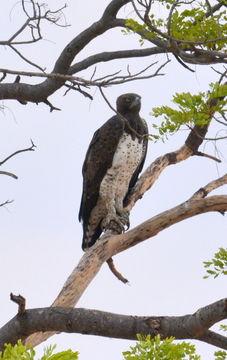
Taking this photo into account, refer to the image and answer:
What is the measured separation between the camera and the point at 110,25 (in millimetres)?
6926

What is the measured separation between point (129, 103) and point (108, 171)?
85 centimetres

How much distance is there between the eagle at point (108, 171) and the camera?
8586mm

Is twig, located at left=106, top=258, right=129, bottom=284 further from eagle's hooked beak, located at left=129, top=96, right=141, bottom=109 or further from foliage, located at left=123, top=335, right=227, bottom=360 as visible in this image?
foliage, located at left=123, top=335, right=227, bottom=360

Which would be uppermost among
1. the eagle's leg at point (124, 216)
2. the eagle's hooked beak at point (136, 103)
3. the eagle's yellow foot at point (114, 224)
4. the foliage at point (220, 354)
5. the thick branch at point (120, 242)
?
the eagle's hooked beak at point (136, 103)

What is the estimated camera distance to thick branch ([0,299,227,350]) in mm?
5426

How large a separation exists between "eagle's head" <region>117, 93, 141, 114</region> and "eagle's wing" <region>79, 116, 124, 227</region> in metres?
0.27

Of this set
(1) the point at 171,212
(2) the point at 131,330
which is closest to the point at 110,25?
(1) the point at 171,212

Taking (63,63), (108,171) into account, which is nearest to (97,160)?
(108,171)

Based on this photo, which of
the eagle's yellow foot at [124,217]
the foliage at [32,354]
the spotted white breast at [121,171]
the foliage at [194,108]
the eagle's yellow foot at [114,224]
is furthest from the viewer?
the spotted white breast at [121,171]

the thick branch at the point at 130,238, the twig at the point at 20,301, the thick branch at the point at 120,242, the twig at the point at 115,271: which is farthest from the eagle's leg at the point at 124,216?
the twig at the point at 20,301

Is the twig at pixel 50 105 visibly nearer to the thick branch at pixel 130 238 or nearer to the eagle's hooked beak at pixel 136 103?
the thick branch at pixel 130 238

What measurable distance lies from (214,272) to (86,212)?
3145 mm

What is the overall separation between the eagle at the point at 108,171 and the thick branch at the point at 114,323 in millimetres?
2959

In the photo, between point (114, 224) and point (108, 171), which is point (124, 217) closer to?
point (114, 224)
